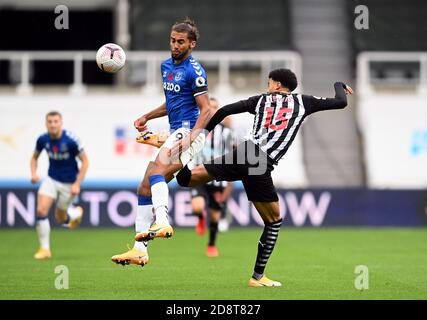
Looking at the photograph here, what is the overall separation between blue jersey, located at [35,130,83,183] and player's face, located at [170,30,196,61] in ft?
17.5

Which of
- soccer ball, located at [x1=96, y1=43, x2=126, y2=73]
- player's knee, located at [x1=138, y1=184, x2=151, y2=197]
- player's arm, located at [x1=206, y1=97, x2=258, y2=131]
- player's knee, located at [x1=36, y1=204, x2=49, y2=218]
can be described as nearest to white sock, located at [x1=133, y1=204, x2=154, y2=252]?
player's knee, located at [x1=138, y1=184, x2=151, y2=197]

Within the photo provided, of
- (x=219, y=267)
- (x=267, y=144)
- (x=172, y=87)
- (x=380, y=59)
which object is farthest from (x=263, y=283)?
(x=380, y=59)

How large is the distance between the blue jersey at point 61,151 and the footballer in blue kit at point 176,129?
490 cm

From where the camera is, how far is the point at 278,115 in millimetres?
11164

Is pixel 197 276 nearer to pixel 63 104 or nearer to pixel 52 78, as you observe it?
pixel 63 104

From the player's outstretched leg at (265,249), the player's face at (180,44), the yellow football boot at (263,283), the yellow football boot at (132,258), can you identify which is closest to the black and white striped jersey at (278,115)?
the player's outstretched leg at (265,249)

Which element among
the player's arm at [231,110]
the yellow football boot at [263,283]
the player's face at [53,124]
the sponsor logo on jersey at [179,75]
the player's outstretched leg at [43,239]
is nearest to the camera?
the player's arm at [231,110]

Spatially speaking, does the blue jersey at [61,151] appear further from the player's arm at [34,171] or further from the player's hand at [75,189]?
the player's hand at [75,189]

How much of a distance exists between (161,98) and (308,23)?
654 centimetres

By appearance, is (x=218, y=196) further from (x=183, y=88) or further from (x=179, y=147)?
(x=179, y=147)

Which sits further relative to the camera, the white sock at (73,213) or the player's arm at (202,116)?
the white sock at (73,213)

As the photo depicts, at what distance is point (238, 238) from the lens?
20.3 m

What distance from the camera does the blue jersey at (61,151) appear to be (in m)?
16.5

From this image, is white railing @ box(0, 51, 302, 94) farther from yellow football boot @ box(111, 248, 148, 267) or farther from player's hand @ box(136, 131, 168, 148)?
yellow football boot @ box(111, 248, 148, 267)
